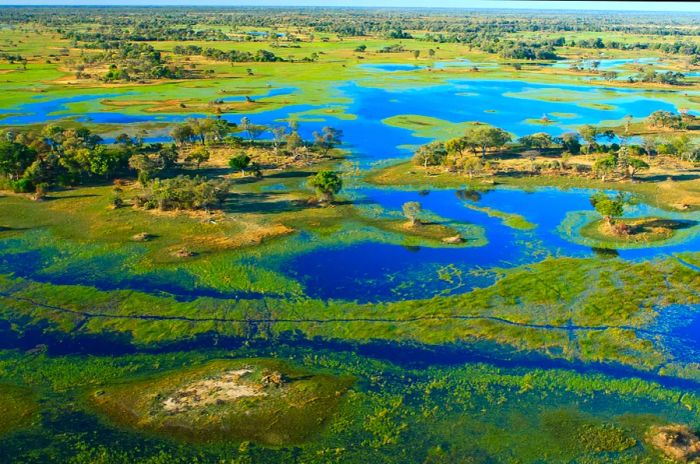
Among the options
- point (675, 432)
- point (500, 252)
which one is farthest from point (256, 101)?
point (675, 432)

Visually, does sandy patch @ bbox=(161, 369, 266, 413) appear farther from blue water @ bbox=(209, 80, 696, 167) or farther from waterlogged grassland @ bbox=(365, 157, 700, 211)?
blue water @ bbox=(209, 80, 696, 167)

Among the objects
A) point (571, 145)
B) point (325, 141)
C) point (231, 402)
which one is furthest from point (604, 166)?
point (231, 402)

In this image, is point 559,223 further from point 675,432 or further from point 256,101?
point 256,101

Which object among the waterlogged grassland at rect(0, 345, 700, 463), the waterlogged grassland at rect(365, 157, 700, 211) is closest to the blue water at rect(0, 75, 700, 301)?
the waterlogged grassland at rect(365, 157, 700, 211)

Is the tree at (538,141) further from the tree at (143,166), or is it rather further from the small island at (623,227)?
the tree at (143,166)

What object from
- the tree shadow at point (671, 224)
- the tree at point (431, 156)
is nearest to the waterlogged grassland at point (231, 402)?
the tree shadow at point (671, 224)
